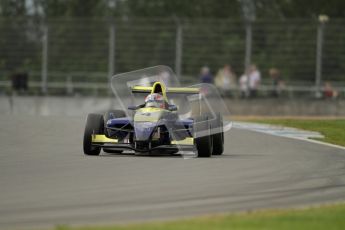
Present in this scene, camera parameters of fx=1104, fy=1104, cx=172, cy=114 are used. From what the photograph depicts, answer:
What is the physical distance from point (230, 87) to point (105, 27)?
4.46m

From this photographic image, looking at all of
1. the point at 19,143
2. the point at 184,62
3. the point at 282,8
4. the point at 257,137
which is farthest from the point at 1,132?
the point at 282,8

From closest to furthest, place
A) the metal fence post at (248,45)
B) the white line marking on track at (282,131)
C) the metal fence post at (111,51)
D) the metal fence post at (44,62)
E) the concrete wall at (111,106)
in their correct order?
the white line marking on track at (282,131) → the concrete wall at (111,106) → the metal fence post at (248,45) → the metal fence post at (111,51) → the metal fence post at (44,62)

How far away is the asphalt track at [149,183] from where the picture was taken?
9.64m

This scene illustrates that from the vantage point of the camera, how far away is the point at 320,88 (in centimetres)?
3303

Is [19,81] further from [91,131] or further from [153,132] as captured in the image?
[153,132]

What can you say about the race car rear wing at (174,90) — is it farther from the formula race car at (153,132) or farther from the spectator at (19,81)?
the spectator at (19,81)

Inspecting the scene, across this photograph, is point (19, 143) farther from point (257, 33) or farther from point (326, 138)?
point (257, 33)

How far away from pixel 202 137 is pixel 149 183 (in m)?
3.79

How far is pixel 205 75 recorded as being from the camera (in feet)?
112

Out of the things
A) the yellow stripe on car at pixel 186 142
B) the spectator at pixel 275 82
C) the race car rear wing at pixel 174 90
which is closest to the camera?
the yellow stripe on car at pixel 186 142

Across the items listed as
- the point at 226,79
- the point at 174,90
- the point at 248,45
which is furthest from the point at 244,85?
the point at 174,90

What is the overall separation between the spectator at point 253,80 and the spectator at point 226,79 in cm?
56

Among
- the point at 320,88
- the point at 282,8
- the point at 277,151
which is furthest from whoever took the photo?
the point at 282,8

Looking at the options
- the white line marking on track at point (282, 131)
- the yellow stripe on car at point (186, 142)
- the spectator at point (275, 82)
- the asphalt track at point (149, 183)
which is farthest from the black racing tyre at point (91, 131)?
the spectator at point (275, 82)
